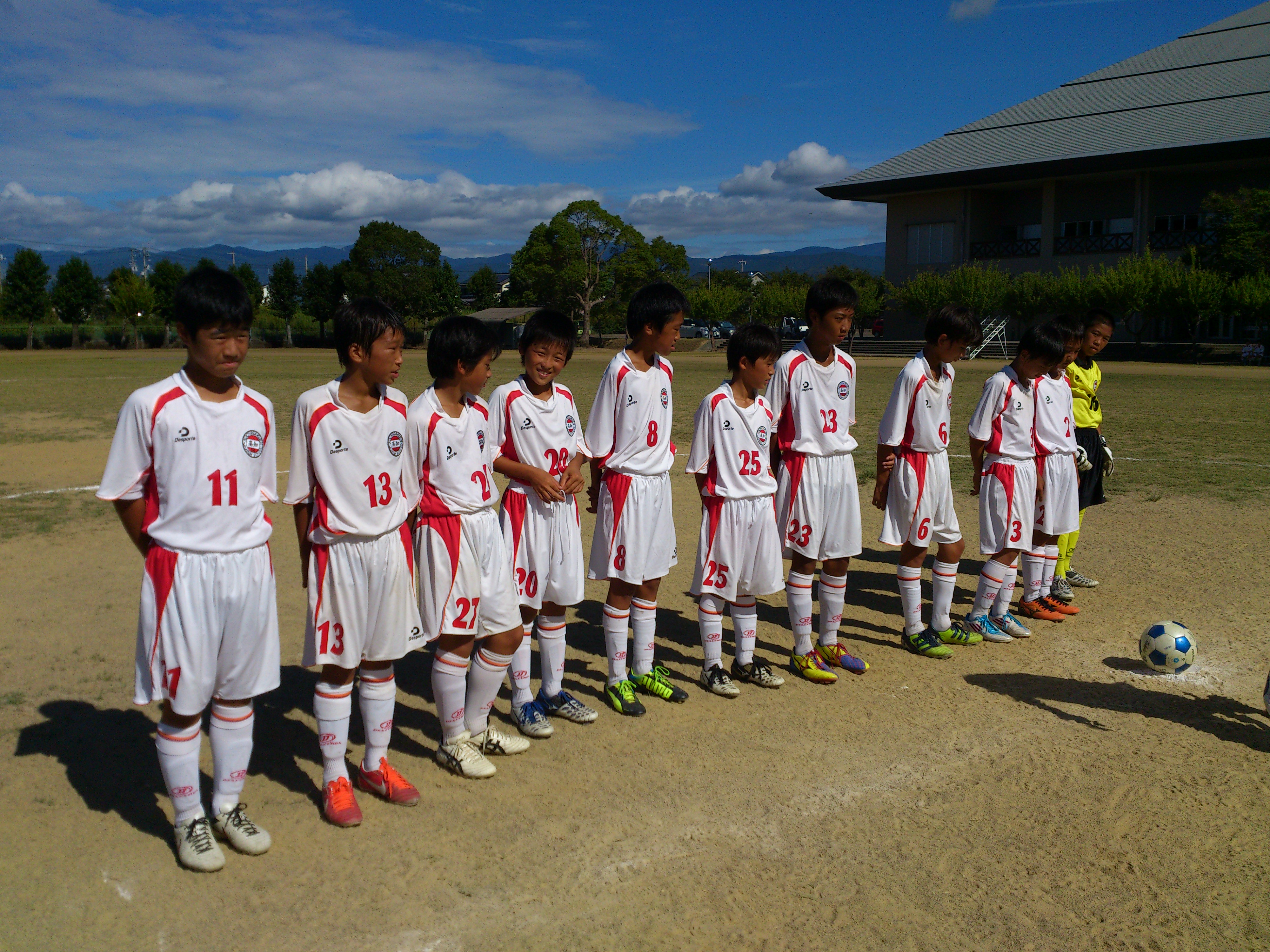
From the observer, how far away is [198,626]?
10.9 feet

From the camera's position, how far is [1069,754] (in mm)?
4398

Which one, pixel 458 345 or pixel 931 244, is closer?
pixel 458 345

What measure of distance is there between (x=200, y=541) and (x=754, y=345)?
9.95 ft

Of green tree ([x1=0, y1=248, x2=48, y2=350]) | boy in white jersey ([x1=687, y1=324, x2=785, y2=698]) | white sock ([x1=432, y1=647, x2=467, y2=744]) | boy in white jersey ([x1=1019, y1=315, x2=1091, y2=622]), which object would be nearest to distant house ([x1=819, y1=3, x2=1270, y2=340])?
boy in white jersey ([x1=1019, y1=315, x2=1091, y2=622])

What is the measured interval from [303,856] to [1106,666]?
15.6ft

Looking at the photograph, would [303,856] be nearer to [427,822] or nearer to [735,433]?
[427,822]

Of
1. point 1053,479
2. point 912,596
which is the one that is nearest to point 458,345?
point 912,596

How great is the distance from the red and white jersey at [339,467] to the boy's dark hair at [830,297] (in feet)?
8.82

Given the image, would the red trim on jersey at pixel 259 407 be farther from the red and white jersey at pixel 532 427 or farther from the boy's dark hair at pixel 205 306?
the red and white jersey at pixel 532 427

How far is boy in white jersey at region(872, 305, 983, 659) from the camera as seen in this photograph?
5.71 m

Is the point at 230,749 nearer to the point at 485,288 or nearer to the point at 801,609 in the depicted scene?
the point at 801,609

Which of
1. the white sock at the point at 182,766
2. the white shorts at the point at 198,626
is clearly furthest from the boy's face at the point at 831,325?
the white sock at the point at 182,766

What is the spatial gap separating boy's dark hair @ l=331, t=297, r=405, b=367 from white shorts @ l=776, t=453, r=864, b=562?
265 cm

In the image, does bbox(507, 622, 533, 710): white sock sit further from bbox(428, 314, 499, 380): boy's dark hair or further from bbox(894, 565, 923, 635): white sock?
bbox(894, 565, 923, 635): white sock
